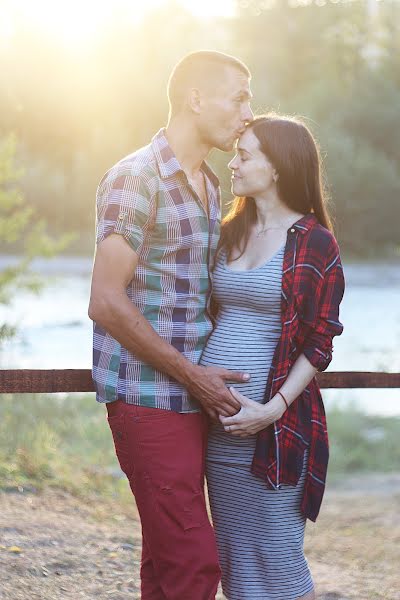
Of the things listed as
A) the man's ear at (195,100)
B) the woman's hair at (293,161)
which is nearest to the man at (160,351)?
the man's ear at (195,100)

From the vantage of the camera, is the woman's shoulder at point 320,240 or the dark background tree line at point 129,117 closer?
the woman's shoulder at point 320,240

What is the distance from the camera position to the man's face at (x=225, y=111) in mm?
2838

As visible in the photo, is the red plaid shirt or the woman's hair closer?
the red plaid shirt

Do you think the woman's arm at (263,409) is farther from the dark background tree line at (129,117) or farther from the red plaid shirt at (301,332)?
the dark background tree line at (129,117)

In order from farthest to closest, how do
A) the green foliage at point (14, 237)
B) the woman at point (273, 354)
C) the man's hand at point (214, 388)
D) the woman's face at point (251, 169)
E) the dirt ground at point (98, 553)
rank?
the green foliage at point (14, 237)
the dirt ground at point (98, 553)
the woman's face at point (251, 169)
the woman at point (273, 354)
the man's hand at point (214, 388)

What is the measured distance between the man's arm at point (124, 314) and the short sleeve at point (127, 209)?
0.02m

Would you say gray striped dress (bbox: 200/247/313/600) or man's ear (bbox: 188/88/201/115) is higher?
man's ear (bbox: 188/88/201/115)

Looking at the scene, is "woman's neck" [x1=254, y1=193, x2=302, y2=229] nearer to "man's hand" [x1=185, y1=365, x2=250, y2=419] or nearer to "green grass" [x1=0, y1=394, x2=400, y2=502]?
"man's hand" [x1=185, y1=365, x2=250, y2=419]

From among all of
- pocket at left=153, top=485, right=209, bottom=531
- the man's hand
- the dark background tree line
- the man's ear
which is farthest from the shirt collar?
the dark background tree line

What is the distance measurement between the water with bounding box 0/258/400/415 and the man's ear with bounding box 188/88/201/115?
17.3 feet

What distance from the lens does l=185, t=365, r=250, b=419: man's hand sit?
267 cm

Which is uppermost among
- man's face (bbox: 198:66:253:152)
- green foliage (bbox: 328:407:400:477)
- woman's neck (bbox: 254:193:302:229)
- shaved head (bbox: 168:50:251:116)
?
shaved head (bbox: 168:50:251:116)

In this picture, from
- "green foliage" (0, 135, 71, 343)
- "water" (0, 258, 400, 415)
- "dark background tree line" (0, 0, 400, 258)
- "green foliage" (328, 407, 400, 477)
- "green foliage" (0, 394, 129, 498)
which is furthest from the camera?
"dark background tree line" (0, 0, 400, 258)

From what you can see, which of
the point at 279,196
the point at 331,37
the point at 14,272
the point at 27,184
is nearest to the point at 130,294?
the point at 279,196
